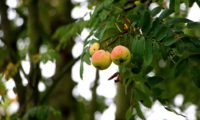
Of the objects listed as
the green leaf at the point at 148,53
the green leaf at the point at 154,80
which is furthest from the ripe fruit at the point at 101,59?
the green leaf at the point at 154,80

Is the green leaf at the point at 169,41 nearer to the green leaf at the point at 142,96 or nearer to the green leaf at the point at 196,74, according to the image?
the green leaf at the point at 196,74

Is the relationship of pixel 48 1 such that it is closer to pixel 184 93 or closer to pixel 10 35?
pixel 10 35

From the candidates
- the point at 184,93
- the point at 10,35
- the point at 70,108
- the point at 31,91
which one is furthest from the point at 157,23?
the point at 184,93

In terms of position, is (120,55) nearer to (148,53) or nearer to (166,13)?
(148,53)

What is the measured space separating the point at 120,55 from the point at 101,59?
71mm

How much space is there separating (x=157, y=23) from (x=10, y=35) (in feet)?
7.49

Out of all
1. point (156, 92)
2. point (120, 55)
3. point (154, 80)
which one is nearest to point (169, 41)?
point (120, 55)

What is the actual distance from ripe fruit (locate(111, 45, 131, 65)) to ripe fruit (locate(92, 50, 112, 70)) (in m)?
0.02

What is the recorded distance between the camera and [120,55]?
1594 millimetres

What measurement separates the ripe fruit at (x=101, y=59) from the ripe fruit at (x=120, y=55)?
22mm

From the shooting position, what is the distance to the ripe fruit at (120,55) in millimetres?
1598

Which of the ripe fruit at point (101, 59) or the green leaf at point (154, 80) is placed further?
the green leaf at point (154, 80)

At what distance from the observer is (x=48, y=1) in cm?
523

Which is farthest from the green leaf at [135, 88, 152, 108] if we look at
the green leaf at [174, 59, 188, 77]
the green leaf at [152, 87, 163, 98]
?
the green leaf at [174, 59, 188, 77]
